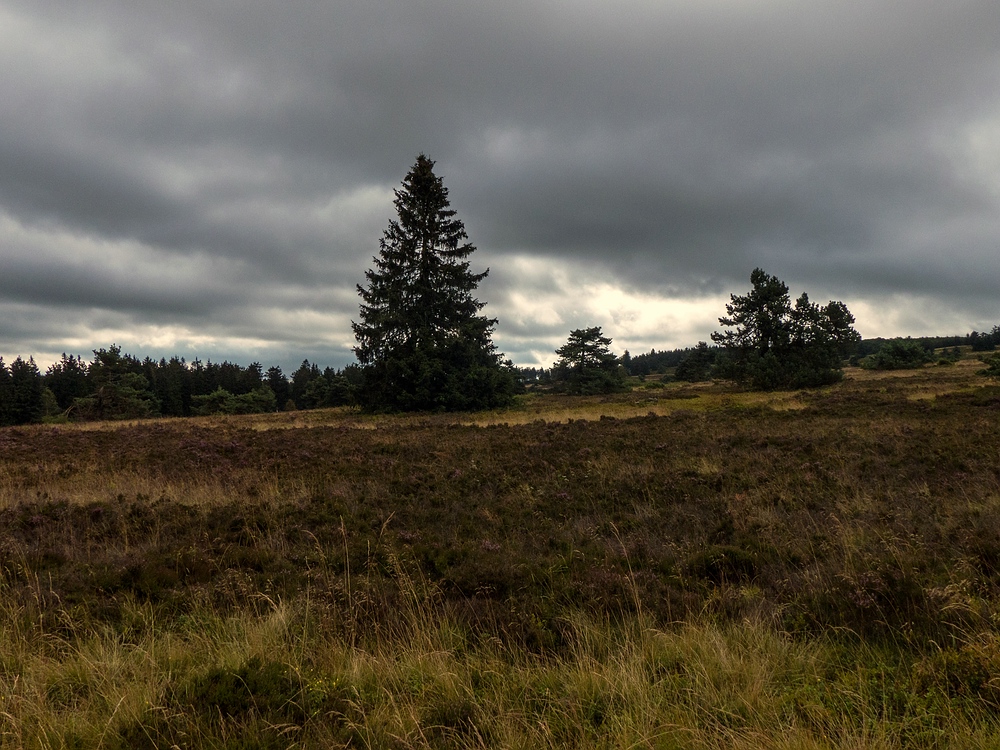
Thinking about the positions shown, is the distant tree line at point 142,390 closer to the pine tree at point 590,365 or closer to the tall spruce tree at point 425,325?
the tall spruce tree at point 425,325

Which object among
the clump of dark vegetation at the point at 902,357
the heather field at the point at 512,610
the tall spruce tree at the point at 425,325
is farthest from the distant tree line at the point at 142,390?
the clump of dark vegetation at the point at 902,357

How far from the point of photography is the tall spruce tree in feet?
104

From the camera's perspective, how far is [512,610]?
4430 millimetres

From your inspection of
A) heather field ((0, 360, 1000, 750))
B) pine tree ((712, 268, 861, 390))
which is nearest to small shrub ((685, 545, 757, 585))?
heather field ((0, 360, 1000, 750))

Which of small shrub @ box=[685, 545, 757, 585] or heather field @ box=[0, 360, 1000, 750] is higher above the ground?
heather field @ box=[0, 360, 1000, 750]

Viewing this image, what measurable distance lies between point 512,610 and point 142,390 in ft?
245

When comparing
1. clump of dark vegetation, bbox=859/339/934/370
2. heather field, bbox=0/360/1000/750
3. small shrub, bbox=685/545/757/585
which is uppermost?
clump of dark vegetation, bbox=859/339/934/370

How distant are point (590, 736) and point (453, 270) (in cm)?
3297

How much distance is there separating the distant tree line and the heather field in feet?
88.4

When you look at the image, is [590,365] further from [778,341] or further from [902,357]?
[902,357]

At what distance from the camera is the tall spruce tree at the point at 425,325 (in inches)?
1249

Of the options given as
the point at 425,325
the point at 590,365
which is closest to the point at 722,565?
the point at 425,325

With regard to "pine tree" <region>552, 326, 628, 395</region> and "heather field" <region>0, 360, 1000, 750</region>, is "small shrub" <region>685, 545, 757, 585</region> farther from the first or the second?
"pine tree" <region>552, 326, 628, 395</region>

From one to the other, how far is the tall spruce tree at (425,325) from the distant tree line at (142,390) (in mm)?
4157
